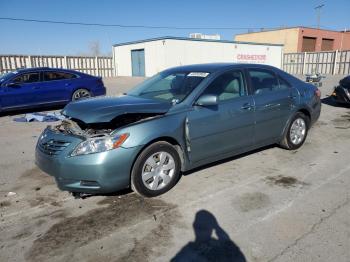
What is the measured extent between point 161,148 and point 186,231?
1094 mm

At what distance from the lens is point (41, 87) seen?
34.2ft

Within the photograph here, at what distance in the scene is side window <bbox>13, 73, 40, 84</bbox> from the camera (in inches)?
399

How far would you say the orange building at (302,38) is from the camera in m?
45.1

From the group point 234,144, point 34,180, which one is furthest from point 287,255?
point 34,180

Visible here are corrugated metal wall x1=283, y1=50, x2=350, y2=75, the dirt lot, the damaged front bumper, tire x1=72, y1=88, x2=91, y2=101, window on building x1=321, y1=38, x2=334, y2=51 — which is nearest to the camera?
the dirt lot

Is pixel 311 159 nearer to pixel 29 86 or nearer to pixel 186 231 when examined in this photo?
pixel 186 231

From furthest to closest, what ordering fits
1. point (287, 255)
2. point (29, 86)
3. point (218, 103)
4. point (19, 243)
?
point (29, 86) → point (218, 103) → point (19, 243) → point (287, 255)

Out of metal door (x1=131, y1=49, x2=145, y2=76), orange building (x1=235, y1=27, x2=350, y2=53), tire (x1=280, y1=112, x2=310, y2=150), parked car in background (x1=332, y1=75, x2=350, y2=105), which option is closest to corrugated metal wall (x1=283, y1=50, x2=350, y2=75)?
orange building (x1=235, y1=27, x2=350, y2=53)

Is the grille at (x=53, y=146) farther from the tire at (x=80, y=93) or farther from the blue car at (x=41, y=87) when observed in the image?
the tire at (x=80, y=93)

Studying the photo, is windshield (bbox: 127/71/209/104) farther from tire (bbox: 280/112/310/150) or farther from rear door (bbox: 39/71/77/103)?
rear door (bbox: 39/71/77/103)

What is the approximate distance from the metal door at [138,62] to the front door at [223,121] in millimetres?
26081

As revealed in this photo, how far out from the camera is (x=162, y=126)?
3.95m

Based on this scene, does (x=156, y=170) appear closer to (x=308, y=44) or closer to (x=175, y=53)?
(x=175, y=53)

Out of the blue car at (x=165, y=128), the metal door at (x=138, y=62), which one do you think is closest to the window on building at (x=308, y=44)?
the metal door at (x=138, y=62)
